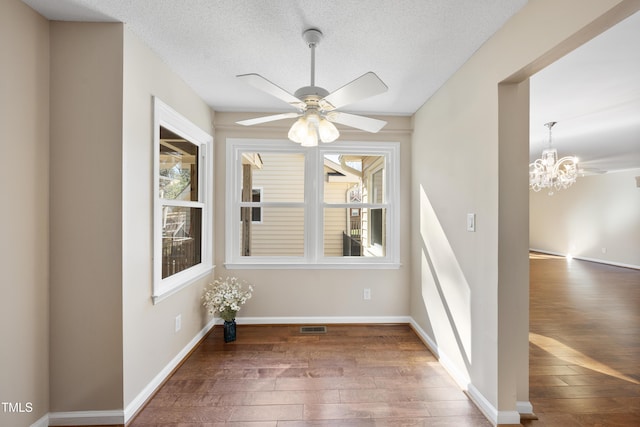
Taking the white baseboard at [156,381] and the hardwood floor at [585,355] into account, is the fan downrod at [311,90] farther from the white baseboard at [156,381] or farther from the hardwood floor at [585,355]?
the hardwood floor at [585,355]

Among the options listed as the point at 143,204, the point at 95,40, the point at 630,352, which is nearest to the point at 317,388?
the point at 143,204

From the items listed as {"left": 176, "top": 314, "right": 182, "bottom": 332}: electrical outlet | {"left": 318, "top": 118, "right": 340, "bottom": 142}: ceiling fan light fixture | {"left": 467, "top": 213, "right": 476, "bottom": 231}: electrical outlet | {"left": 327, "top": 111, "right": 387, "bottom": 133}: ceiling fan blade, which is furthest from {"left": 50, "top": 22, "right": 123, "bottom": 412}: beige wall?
{"left": 467, "top": 213, "right": 476, "bottom": 231}: electrical outlet

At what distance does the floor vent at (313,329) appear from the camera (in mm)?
3119

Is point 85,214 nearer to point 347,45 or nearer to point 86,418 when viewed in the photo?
point 86,418

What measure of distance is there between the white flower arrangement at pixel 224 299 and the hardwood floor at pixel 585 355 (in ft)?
8.17

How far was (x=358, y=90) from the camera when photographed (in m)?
1.55

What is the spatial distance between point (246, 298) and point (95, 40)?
2.45 meters

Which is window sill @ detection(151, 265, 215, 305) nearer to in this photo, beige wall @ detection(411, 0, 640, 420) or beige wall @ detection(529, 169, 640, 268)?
beige wall @ detection(411, 0, 640, 420)

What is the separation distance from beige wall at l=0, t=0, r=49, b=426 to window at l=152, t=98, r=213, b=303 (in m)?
0.60

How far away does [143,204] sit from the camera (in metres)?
2.00

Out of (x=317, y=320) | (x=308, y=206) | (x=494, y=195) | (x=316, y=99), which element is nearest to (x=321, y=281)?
(x=317, y=320)

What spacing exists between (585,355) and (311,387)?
259 cm

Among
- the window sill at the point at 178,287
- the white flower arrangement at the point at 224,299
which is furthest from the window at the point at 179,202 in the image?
the white flower arrangement at the point at 224,299

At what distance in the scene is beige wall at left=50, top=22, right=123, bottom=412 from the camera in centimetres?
174
